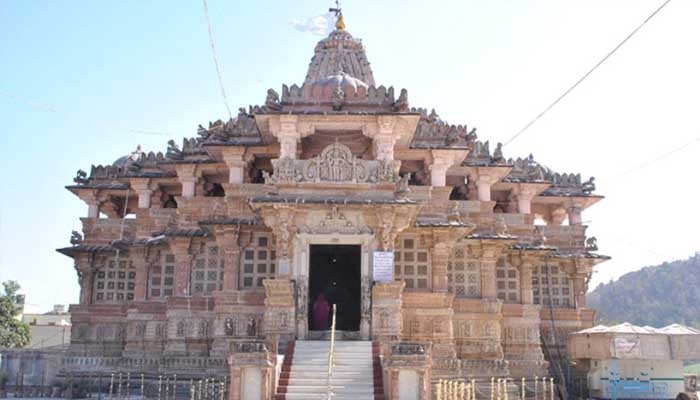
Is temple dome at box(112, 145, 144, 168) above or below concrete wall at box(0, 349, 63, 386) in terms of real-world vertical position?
above

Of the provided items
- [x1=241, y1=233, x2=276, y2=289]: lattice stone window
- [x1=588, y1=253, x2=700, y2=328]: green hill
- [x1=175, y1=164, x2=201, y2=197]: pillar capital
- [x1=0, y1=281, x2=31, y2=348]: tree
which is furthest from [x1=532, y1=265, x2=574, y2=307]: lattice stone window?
[x1=588, y1=253, x2=700, y2=328]: green hill

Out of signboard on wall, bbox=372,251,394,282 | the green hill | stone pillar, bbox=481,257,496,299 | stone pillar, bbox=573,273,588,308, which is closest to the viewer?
signboard on wall, bbox=372,251,394,282

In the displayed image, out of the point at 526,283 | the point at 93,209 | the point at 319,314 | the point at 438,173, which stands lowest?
the point at 319,314

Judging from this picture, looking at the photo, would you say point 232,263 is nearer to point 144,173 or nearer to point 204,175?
point 204,175

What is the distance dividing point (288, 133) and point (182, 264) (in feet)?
27.7

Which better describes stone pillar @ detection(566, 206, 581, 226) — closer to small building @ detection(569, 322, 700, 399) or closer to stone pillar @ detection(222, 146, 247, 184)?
small building @ detection(569, 322, 700, 399)

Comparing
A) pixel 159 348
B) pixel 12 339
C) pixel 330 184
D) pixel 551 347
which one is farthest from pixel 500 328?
pixel 12 339

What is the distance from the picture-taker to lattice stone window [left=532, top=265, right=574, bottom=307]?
34938 millimetres

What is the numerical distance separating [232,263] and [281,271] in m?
4.68

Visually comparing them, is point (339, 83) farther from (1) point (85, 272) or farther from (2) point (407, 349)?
(1) point (85, 272)

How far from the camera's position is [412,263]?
29609mm

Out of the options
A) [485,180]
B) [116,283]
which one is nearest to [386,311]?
[485,180]

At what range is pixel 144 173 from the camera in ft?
113

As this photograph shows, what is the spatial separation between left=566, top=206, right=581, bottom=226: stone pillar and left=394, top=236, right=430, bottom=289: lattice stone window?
11180 mm
